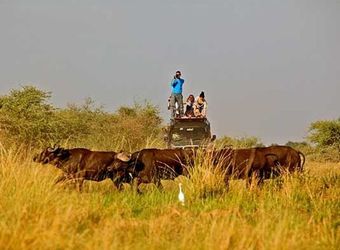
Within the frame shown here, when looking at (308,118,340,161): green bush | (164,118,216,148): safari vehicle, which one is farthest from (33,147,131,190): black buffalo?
(308,118,340,161): green bush

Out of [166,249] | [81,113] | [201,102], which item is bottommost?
[166,249]

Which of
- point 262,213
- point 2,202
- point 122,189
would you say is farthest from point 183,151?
point 2,202

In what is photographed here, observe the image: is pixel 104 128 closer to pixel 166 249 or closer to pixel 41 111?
pixel 41 111

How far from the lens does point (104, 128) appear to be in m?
29.9

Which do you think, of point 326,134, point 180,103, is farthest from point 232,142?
point 326,134

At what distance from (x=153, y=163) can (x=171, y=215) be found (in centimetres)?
448

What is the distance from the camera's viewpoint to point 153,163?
12.7 metres

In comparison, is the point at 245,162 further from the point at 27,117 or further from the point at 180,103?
the point at 27,117

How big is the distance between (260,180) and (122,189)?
2.74 m

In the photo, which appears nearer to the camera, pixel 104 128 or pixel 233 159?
pixel 233 159

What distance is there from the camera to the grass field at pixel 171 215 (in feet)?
19.8

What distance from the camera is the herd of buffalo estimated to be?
40.2 ft

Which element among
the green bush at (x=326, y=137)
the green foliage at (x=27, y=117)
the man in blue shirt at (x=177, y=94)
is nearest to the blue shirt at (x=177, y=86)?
the man in blue shirt at (x=177, y=94)

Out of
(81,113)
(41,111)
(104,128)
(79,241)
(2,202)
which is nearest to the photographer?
(79,241)
